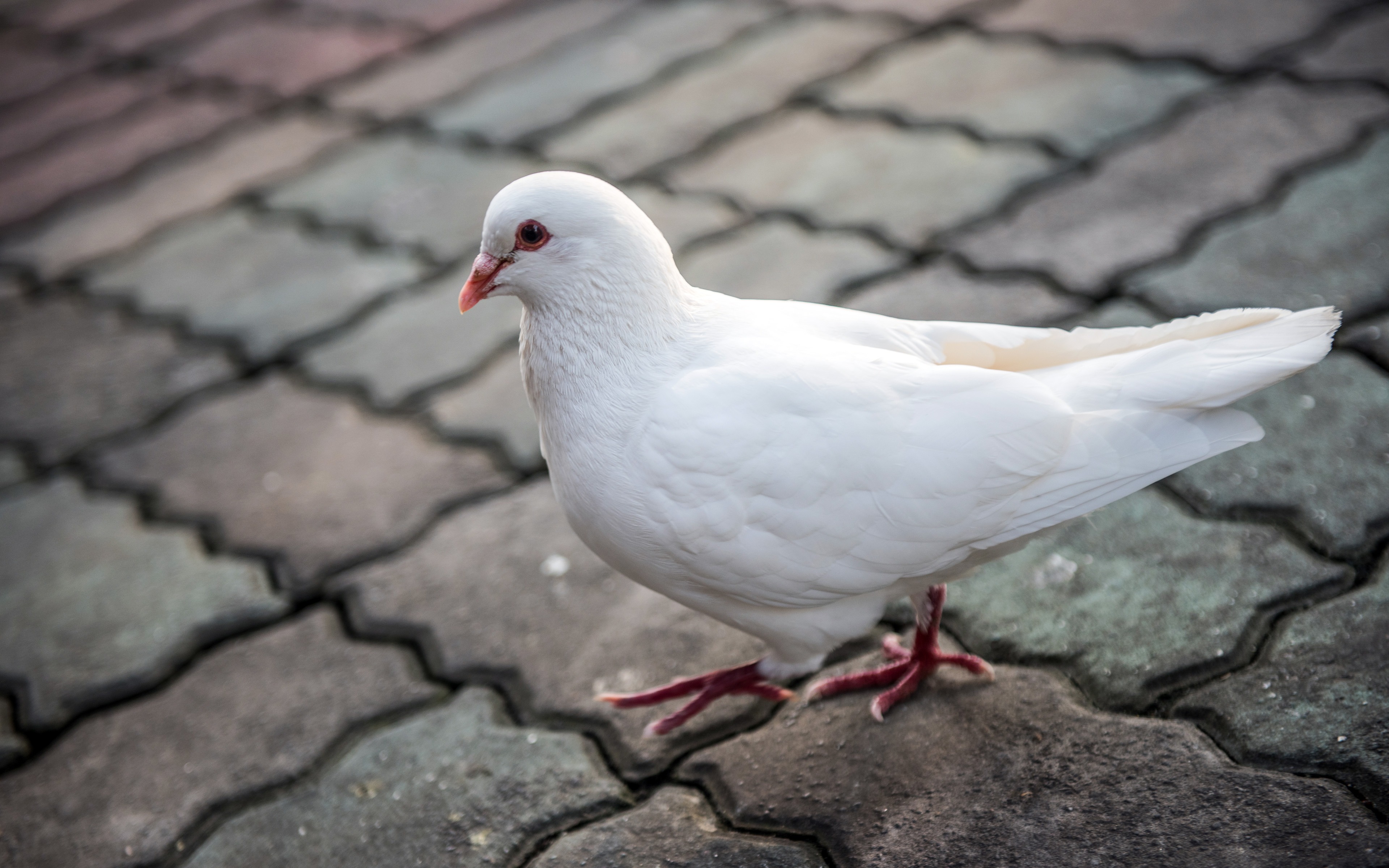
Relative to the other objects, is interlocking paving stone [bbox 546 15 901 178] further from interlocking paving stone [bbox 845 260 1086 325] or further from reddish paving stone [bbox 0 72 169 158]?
reddish paving stone [bbox 0 72 169 158]

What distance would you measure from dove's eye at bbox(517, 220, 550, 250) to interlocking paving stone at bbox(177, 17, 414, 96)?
11.4 feet

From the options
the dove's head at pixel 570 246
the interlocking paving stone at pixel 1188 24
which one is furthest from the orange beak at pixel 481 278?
the interlocking paving stone at pixel 1188 24

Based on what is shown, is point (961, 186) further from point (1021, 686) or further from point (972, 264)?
point (1021, 686)

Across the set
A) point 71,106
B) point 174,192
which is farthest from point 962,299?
point 71,106

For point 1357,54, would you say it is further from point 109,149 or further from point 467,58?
point 109,149

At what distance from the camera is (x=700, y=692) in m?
2.14

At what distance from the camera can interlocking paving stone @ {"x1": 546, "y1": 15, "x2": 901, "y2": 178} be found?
13.0ft

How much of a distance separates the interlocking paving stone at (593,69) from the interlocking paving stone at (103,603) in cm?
209

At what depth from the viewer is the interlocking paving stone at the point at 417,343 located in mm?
3236

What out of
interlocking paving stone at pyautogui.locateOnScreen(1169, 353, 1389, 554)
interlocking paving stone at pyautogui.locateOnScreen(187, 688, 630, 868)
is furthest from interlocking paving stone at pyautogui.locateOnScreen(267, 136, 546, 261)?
interlocking paving stone at pyautogui.locateOnScreen(1169, 353, 1389, 554)

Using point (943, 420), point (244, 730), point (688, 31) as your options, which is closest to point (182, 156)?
point (688, 31)

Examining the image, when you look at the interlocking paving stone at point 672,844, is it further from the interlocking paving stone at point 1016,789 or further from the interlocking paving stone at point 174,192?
the interlocking paving stone at point 174,192

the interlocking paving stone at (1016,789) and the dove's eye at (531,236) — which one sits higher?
the dove's eye at (531,236)

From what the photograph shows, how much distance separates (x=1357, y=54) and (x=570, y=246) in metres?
2.85
